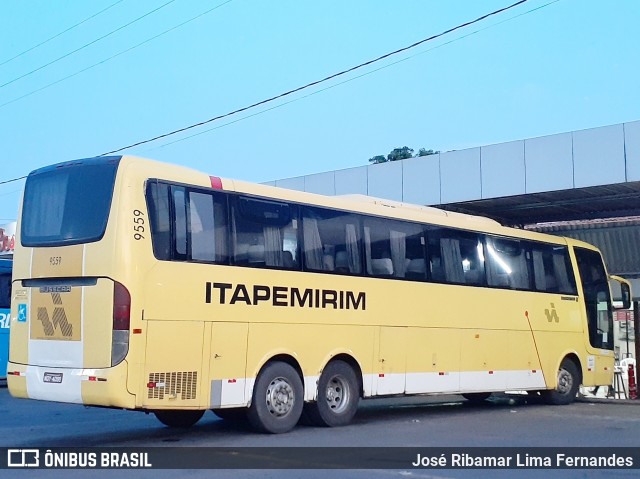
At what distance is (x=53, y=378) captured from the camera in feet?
35.9

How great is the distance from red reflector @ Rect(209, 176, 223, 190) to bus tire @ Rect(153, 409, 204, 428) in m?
3.57

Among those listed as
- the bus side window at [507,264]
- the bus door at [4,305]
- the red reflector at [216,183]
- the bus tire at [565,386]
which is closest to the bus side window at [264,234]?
the red reflector at [216,183]

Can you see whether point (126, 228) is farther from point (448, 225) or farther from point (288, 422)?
point (448, 225)

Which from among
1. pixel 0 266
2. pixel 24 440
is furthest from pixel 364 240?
pixel 0 266

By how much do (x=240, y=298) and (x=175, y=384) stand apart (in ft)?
5.15

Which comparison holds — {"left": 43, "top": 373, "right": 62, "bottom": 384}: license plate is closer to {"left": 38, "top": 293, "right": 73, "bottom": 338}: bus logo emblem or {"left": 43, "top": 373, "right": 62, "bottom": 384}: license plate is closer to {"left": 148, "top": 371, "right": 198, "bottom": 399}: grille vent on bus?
{"left": 38, "top": 293, "right": 73, "bottom": 338}: bus logo emblem

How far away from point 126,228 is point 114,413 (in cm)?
695

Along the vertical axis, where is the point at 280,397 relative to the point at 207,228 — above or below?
below

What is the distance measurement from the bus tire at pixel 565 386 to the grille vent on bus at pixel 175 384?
968 centimetres

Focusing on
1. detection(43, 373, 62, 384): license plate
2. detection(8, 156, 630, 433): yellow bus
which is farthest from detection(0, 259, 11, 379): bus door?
detection(43, 373, 62, 384): license plate

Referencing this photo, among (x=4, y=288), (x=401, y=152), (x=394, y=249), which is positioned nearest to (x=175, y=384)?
(x=394, y=249)

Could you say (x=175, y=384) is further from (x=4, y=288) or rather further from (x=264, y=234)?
(x=4, y=288)

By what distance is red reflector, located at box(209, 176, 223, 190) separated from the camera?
467 inches

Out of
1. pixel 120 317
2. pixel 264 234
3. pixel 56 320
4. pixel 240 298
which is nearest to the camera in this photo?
pixel 120 317
